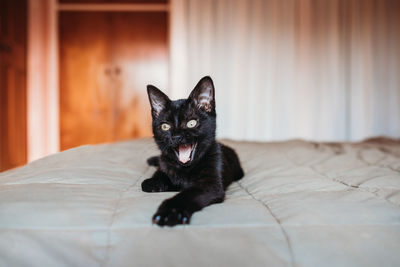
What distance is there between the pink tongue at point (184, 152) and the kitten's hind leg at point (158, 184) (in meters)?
0.09

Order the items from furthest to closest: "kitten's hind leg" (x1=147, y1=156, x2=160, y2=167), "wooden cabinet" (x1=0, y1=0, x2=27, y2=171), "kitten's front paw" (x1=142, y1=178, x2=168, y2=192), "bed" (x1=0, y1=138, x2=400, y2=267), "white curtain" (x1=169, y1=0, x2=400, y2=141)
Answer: "white curtain" (x1=169, y1=0, x2=400, y2=141), "wooden cabinet" (x1=0, y1=0, x2=27, y2=171), "kitten's hind leg" (x1=147, y1=156, x2=160, y2=167), "kitten's front paw" (x1=142, y1=178, x2=168, y2=192), "bed" (x1=0, y1=138, x2=400, y2=267)

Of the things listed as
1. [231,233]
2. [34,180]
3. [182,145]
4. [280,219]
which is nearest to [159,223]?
[231,233]

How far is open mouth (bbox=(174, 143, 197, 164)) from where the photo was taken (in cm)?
105

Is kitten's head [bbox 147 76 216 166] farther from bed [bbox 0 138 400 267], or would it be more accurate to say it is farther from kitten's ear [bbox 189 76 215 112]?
bed [bbox 0 138 400 267]

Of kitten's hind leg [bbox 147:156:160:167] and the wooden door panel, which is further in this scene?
the wooden door panel

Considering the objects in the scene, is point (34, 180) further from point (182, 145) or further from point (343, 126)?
point (343, 126)

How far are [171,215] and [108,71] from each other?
3.18 m

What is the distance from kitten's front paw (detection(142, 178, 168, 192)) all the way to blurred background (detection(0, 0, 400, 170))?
2.52 metres

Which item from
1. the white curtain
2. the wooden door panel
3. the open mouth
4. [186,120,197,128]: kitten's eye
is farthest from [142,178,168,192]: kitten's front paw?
the wooden door panel

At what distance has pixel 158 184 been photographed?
39.0 inches

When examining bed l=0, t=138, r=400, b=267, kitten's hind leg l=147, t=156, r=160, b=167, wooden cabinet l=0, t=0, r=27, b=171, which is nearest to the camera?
bed l=0, t=138, r=400, b=267

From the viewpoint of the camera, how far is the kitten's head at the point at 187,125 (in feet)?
3.42

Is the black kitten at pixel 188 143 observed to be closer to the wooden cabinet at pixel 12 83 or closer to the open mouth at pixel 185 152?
the open mouth at pixel 185 152

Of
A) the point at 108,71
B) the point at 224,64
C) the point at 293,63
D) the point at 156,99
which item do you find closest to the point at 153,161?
the point at 156,99
